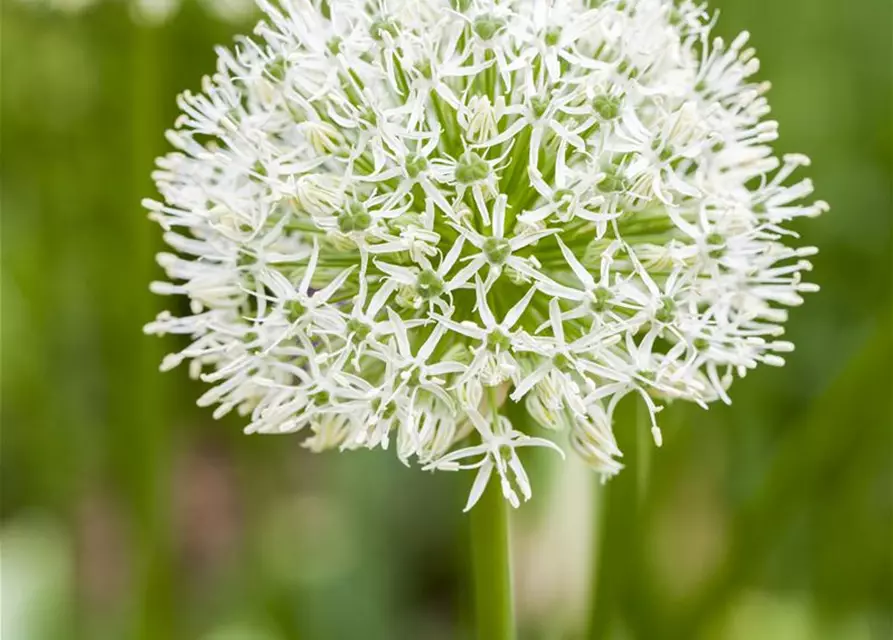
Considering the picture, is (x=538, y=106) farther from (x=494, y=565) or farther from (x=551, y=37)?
(x=494, y=565)

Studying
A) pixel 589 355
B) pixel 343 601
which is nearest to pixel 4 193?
pixel 343 601

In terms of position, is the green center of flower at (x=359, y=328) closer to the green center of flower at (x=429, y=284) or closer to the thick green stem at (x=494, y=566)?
the green center of flower at (x=429, y=284)

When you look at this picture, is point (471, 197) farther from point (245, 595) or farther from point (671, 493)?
point (245, 595)

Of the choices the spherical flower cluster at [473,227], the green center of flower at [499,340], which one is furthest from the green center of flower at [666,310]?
the green center of flower at [499,340]

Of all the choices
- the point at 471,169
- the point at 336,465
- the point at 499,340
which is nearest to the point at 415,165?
the point at 471,169

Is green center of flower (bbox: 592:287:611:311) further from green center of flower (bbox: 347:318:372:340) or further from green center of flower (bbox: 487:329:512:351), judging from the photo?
green center of flower (bbox: 347:318:372:340)
